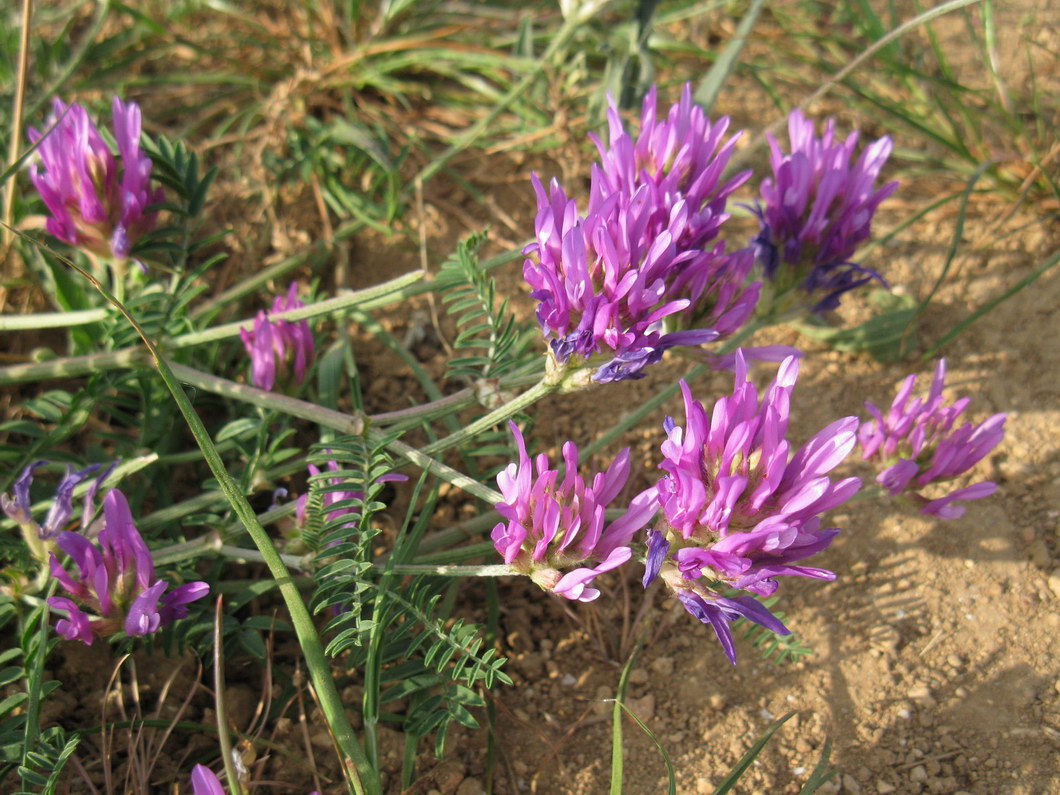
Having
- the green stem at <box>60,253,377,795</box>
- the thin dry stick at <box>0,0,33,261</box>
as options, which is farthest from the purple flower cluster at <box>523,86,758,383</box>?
the thin dry stick at <box>0,0,33,261</box>

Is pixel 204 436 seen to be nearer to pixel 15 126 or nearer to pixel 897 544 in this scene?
pixel 15 126

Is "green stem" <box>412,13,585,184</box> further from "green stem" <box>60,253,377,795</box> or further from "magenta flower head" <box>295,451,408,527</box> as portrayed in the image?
"green stem" <box>60,253,377,795</box>

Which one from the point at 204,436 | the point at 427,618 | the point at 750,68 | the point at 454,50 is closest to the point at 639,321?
the point at 427,618

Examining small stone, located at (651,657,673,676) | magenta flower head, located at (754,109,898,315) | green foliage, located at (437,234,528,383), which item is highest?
magenta flower head, located at (754,109,898,315)

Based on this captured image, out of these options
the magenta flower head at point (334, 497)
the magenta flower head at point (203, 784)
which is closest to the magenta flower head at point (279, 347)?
the magenta flower head at point (334, 497)

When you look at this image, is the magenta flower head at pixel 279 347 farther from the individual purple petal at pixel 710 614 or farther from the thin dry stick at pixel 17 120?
the individual purple petal at pixel 710 614


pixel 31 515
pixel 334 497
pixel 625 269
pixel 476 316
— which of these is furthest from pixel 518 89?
pixel 31 515
